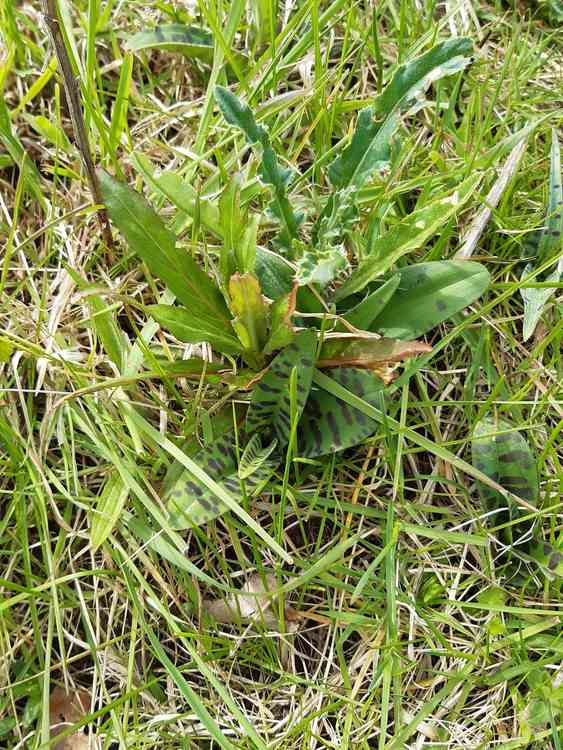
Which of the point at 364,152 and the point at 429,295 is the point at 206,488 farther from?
the point at 364,152

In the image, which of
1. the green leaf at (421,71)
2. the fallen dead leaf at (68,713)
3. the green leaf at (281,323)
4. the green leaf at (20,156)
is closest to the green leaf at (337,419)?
the green leaf at (281,323)

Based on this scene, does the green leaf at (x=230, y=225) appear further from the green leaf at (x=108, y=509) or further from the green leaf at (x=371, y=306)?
the green leaf at (x=108, y=509)

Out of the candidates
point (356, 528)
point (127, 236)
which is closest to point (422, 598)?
point (356, 528)

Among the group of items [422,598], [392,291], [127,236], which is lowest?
[422,598]

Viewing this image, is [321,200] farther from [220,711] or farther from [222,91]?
[220,711]

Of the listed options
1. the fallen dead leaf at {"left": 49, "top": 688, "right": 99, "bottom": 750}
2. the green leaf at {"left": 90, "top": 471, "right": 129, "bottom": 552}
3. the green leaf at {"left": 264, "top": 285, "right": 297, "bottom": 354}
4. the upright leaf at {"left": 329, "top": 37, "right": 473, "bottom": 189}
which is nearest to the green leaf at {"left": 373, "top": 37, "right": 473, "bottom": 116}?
the upright leaf at {"left": 329, "top": 37, "right": 473, "bottom": 189}

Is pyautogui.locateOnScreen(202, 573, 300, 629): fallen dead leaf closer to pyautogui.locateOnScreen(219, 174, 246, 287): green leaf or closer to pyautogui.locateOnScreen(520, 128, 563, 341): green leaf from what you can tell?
pyautogui.locateOnScreen(219, 174, 246, 287): green leaf

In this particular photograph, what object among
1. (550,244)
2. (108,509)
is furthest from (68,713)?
(550,244)
